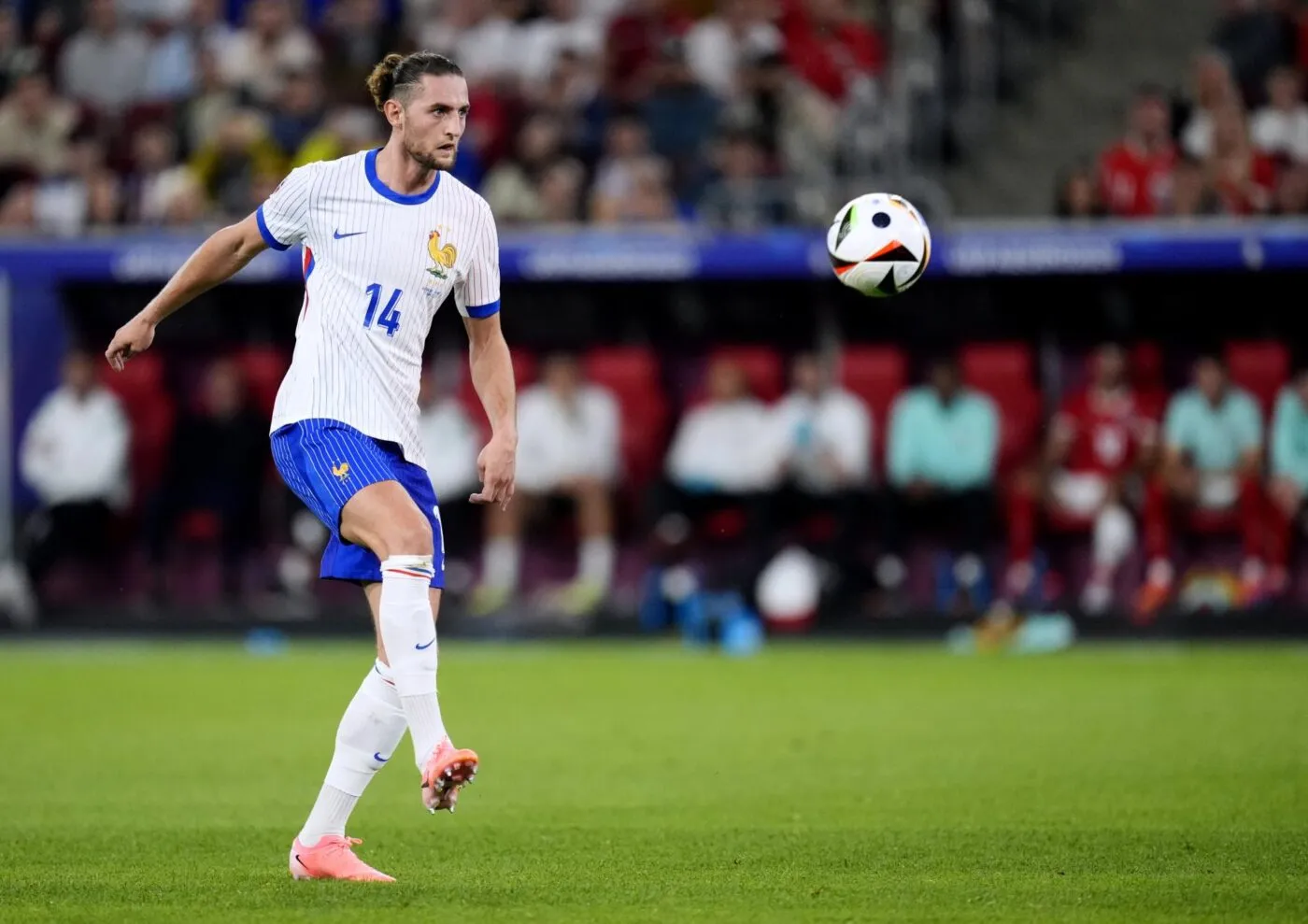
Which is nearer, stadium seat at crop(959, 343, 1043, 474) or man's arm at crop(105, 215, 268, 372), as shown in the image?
man's arm at crop(105, 215, 268, 372)

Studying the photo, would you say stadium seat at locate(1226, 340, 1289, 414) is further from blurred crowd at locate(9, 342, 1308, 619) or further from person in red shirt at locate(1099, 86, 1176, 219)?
person in red shirt at locate(1099, 86, 1176, 219)

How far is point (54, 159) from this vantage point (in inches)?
782

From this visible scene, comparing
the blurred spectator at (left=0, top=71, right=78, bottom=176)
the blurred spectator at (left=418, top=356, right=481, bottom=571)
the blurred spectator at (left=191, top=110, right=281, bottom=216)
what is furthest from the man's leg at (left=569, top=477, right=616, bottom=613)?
the blurred spectator at (left=0, top=71, right=78, bottom=176)

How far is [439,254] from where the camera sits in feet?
22.3

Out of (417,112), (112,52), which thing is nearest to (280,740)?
(417,112)

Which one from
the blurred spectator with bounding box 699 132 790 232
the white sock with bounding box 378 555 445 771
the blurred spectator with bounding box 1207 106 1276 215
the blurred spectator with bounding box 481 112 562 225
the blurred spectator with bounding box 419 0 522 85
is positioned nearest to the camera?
the white sock with bounding box 378 555 445 771

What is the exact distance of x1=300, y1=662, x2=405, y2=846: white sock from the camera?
6652 mm

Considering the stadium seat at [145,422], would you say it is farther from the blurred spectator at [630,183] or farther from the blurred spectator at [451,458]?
the blurred spectator at [630,183]

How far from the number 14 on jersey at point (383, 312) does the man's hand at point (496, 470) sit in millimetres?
495

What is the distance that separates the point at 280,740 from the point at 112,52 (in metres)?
12.0

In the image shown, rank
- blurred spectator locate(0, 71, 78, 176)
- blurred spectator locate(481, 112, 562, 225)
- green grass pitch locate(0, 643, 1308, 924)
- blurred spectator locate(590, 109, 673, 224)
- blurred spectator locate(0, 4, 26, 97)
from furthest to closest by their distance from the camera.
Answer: blurred spectator locate(0, 4, 26, 97) < blurred spectator locate(0, 71, 78, 176) < blurred spectator locate(481, 112, 562, 225) < blurred spectator locate(590, 109, 673, 224) < green grass pitch locate(0, 643, 1308, 924)

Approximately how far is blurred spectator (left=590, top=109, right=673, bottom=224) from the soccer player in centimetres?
1126

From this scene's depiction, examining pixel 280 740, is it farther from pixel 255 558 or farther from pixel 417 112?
pixel 255 558

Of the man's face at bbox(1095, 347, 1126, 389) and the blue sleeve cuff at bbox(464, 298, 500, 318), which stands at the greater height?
the man's face at bbox(1095, 347, 1126, 389)
